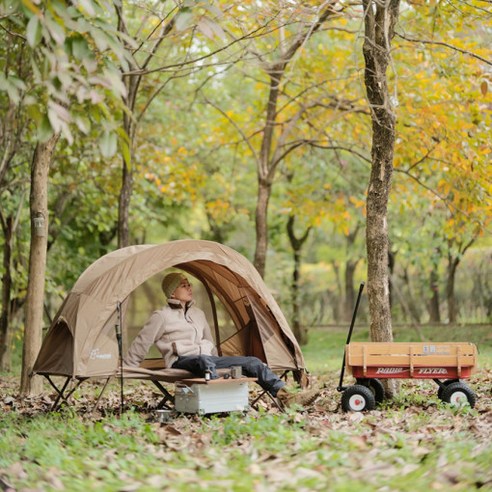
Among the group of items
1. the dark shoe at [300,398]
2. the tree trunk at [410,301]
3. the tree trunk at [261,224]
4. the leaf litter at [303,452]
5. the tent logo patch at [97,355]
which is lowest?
the leaf litter at [303,452]

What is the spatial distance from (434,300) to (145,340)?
1920cm

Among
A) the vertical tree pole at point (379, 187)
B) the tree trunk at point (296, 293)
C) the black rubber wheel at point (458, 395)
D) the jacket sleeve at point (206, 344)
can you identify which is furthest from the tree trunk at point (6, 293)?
the tree trunk at point (296, 293)

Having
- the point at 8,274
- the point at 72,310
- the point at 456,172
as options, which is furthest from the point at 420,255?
the point at 72,310

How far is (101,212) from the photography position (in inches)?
670

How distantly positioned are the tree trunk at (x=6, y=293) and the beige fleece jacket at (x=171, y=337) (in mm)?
6466

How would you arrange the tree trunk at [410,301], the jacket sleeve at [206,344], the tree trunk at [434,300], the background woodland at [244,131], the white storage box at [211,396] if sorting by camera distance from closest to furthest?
1. the background woodland at [244,131]
2. the white storage box at [211,396]
3. the jacket sleeve at [206,344]
4. the tree trunk at [410,301]
5. the tree trunk at [434,300]

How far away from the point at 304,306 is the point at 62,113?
1022 inches

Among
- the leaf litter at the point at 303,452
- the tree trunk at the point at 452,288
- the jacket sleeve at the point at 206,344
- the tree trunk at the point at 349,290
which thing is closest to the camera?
the leaf litter at the point at 303,452

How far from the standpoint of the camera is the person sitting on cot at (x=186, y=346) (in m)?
8.21

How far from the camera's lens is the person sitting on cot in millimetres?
8211

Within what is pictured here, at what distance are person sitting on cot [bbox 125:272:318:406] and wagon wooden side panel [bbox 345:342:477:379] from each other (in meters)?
0.66

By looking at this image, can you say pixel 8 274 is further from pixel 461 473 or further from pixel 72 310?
pixel 461 473

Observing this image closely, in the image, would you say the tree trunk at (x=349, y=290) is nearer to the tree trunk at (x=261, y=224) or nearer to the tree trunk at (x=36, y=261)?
the tree trunk at (x=261, y=224)

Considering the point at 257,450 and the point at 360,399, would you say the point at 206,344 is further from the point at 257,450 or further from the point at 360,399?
the point at 257,450
